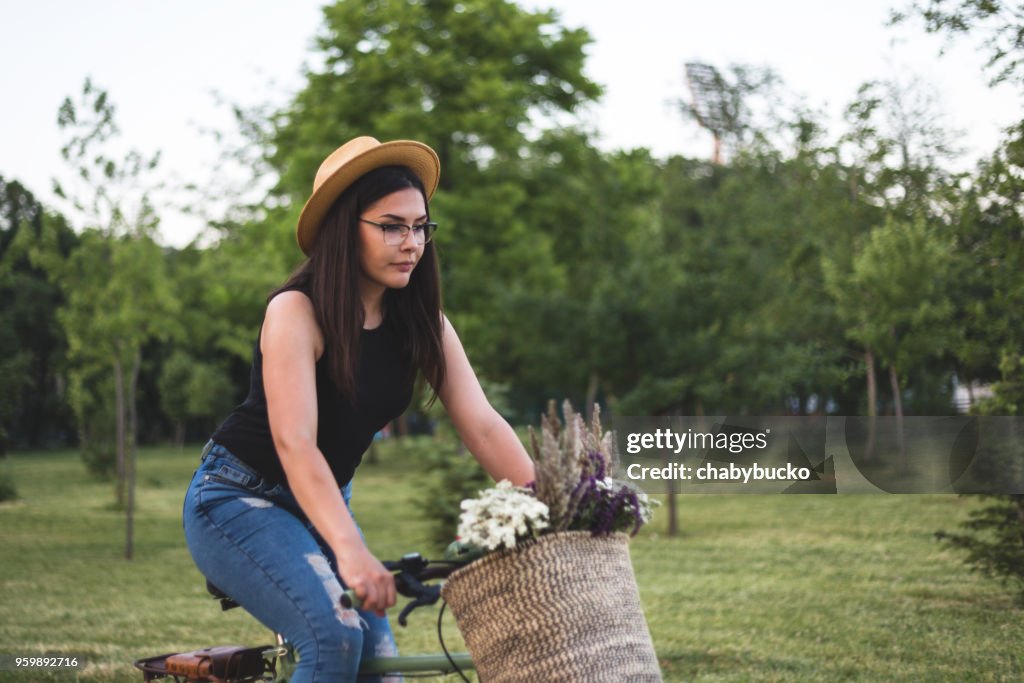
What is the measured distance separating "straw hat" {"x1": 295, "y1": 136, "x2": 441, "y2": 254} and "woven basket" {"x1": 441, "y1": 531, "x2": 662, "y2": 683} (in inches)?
40.0

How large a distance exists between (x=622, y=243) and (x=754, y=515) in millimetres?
4620

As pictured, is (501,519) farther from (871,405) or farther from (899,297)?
(871,405)

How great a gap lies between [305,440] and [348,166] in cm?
72

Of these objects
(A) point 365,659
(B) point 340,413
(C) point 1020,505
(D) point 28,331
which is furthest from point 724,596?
(D) point 28,331

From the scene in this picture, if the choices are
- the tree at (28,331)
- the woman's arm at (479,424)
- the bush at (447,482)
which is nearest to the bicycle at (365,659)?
the woman's arm at (479,424)

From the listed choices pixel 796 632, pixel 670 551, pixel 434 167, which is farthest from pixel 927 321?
pixel 434 167

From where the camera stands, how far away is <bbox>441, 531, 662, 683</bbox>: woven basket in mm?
2605

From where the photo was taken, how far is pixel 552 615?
260 centimetres

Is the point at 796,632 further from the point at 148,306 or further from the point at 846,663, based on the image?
the point at 148,306

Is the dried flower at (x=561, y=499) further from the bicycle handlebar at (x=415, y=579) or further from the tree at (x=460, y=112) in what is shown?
the tree at (x=460, y=112)

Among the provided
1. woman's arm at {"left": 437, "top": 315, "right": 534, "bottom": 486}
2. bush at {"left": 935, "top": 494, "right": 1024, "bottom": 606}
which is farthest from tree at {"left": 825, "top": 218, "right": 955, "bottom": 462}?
woman's arm at {"left": 437, "top": 315, "right": 534, "bottom": 486}

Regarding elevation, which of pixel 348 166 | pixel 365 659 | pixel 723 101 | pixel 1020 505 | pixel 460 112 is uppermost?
pixel 723 101

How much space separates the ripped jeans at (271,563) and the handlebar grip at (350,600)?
137 millimetres

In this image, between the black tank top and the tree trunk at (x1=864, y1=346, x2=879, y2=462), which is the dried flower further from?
the tree trunk at (x1=864, y1=346, x2=879, y2=462)
